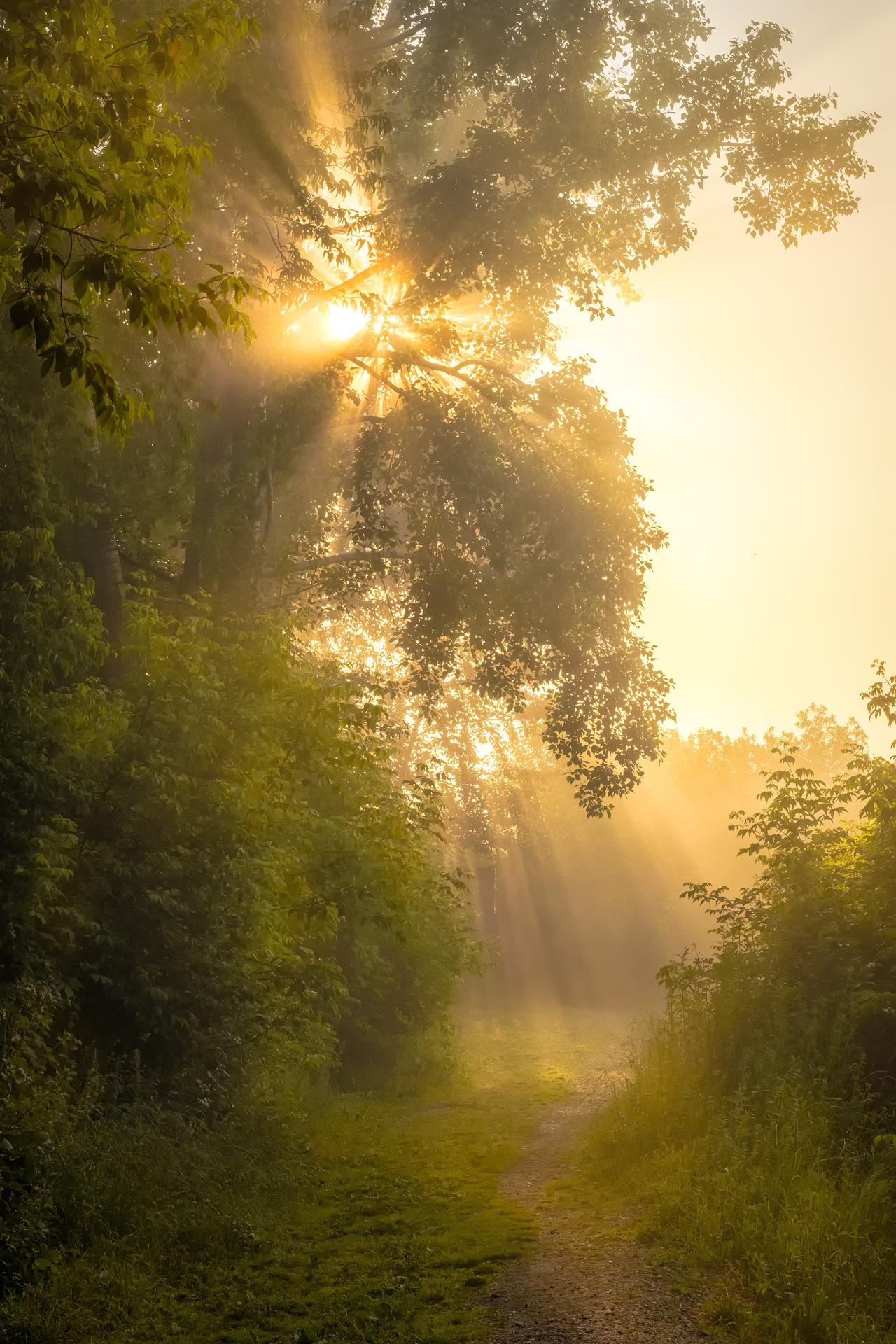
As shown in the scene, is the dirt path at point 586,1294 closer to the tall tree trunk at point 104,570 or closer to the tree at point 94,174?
the tree at point 94,174

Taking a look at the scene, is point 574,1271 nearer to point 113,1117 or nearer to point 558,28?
point 113,1117

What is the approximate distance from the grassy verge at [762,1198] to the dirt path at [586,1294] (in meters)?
0.24

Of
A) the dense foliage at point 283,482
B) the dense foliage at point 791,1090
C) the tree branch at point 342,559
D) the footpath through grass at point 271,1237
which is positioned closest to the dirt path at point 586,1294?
the footpath through grass at point 271,1237

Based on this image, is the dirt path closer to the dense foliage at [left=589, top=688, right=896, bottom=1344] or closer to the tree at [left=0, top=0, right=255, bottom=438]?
the dense foliage at [left=589, top=688, right=896, bottom=1344]

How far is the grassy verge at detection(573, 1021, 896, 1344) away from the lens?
6.04 m

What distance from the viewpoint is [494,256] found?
1792cm

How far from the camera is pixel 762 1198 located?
7.66 meters

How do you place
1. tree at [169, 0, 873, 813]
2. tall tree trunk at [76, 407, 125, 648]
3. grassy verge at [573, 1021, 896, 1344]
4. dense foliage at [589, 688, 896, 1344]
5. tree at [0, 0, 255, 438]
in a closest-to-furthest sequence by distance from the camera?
tree at [0, 0, 255, 438] < grassy verge at [573, 1021, 896, 1344] < dense foliage at [589, 688, 896, 1344] < tall tree trunk at [76, 407, 125, 648] < tree at [169, 0, 873, 813]

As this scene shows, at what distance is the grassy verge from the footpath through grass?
51.2 inches

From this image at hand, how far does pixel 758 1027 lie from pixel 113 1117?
6.79 m

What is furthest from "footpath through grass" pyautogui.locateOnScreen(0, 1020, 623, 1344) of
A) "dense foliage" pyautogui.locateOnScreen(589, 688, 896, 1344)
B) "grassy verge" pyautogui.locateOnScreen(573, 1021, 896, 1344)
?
"dense foliage" pyautogui.locateOnScreen(589, 688, 896, 1344)

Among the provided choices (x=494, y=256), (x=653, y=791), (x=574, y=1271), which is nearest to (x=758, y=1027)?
(x=574, y=1271)

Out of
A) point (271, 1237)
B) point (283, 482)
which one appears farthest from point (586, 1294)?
point (283, 482)

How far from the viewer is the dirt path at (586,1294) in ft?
20.0
